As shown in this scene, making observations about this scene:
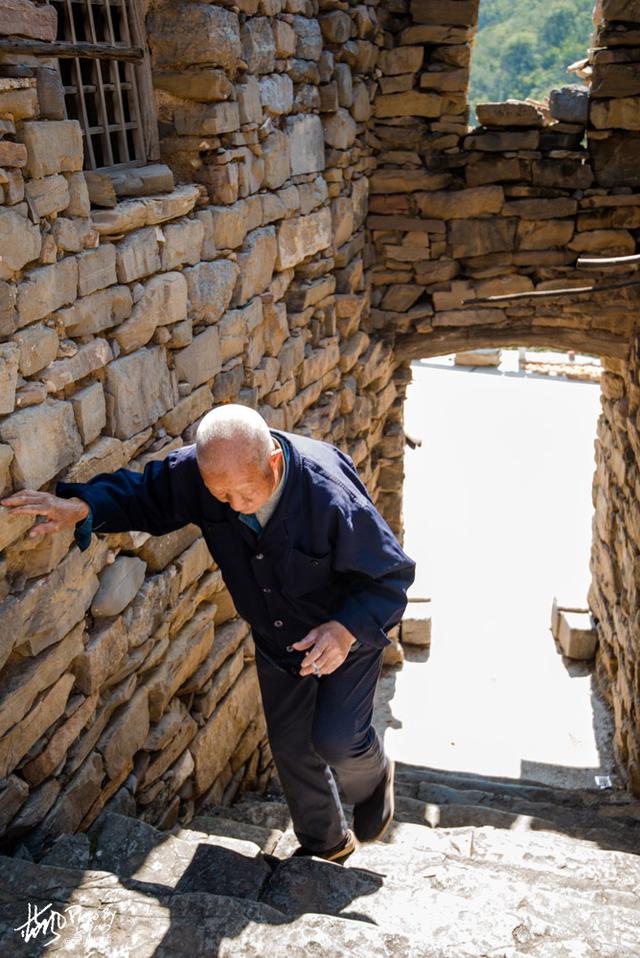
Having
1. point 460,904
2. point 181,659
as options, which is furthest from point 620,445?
point 460,904

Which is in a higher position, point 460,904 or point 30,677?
point 30,677

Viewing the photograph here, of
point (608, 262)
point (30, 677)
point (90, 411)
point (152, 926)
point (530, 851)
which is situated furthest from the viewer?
point (608, 262)

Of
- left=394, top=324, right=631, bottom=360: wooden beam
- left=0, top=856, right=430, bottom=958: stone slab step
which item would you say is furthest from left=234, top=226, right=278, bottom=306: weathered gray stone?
left=0, top=856, right=430, bottom=958: stone slab step

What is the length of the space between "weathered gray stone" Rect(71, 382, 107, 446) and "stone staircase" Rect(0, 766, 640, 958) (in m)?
1.27

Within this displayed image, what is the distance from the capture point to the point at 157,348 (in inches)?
141

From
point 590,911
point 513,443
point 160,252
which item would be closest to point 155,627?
point 160,252

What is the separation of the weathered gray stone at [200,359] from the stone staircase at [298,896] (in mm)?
1678

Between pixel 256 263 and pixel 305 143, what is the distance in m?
1.00

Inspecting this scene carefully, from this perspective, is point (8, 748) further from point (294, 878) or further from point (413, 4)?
point (413, 4)

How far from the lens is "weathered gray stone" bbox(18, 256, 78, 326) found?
8.96ft

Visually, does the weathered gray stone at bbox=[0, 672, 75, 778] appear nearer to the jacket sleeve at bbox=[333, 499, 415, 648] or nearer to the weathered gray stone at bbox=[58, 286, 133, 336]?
the jacket sleeve at bbox=[333, 499, 415, 648]

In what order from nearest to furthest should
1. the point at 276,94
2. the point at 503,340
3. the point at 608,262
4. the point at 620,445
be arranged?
the point at 276,94 → the point at 608,262 → the point at 620,445 → the point at 503,340

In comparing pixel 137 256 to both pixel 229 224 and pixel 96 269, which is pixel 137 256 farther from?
pixel 229 224

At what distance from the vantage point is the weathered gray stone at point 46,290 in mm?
2730
